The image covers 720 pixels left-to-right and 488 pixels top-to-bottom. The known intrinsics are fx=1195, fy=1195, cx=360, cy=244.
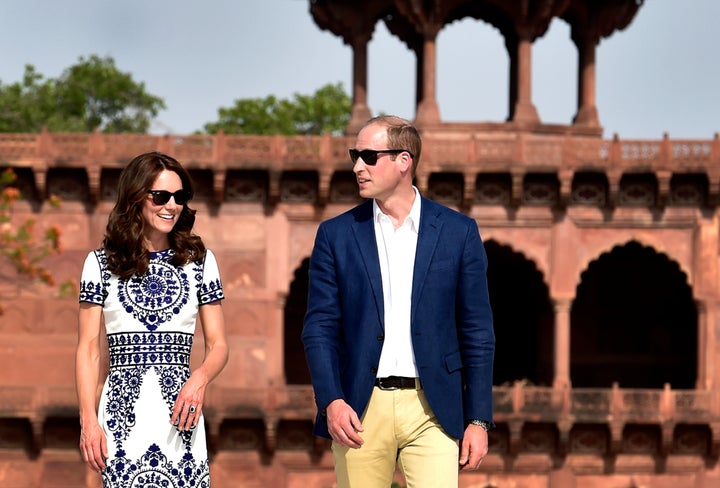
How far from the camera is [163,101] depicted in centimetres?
4603

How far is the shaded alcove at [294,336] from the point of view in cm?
2217

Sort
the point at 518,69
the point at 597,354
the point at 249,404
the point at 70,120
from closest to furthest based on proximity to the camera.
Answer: the point at 249,404
the point at 518,69
the point at 597,354
the point at 70,120

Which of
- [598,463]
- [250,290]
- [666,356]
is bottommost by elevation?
[598,463]

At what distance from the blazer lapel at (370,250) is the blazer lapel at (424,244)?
0.43 ft

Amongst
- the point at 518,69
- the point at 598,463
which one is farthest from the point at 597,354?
the point at 518,69

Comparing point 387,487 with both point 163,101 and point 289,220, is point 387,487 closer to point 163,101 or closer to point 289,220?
point 289,220

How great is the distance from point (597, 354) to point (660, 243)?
3141 millimetres

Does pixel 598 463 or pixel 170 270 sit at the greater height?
pixel 170 270

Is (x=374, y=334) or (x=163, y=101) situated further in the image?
(x=163, y=101)

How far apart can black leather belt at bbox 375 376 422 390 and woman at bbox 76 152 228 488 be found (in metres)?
0.66

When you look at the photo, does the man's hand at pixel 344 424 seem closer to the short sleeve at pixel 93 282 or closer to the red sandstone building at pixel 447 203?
the short sleeve at pixel 93 282

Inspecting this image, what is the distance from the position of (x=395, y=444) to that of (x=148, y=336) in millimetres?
1075

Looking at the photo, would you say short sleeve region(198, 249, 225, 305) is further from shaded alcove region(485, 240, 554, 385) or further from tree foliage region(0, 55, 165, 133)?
tree foliage region(0, 55, 165, 133)

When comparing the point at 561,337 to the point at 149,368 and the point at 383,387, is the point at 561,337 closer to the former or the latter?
the point at 383,387
